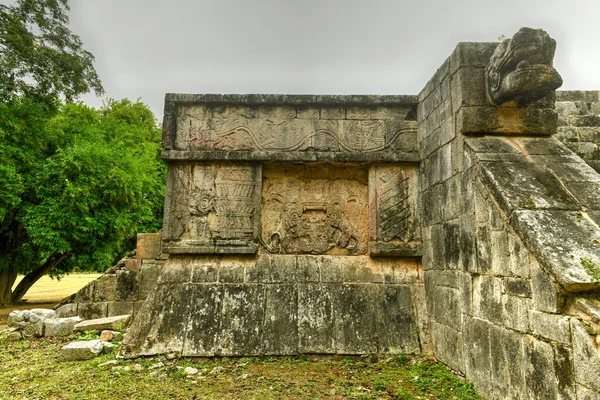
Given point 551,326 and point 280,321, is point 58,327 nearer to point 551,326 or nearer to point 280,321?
point 280,321

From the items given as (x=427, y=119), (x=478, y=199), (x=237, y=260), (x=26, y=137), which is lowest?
(x=237, y=260)

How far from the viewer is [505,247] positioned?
2779 mm

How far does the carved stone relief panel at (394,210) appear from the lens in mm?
4605

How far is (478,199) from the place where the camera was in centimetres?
315

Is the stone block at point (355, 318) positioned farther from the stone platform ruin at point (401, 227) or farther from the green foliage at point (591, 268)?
the green foliage at point (591, 268)

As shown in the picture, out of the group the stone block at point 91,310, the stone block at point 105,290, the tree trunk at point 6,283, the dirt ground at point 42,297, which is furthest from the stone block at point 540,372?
the tree trunk at point 6,283

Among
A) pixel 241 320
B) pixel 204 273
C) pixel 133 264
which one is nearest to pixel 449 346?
pixel 241 320

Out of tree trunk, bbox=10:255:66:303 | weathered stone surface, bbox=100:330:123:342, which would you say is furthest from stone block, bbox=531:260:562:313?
tree trunk, bbox=10:255:66:303

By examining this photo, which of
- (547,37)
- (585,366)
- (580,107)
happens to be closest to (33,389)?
(585,366)

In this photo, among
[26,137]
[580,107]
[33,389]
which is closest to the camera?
[33,389]

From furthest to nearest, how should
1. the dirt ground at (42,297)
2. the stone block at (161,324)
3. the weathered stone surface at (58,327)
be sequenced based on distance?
the dirt ground at (42,297) → the weathered stone surface at (58,327) → the stone block at (161,324)

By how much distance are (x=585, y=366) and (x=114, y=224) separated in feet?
35.1

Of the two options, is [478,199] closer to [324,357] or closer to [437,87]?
[437,87]

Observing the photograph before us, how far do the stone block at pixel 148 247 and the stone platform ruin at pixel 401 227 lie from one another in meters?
1.97
